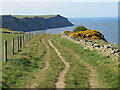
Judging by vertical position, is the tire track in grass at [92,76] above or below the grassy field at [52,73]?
below

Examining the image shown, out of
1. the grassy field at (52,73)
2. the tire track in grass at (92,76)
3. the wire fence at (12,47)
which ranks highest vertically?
the wire fence at (12,47)

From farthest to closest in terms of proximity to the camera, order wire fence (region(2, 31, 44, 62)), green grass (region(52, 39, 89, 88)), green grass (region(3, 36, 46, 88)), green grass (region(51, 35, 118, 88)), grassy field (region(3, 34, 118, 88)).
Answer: wire fence (region(2, 31, 44, 62))
green grass (region(51, 35, 118, 88))
green grass (region(3, 36, 46, 88))
grassy field (region(3, 34, 118, 88))
green grass (region(52, 39, 89, 88))

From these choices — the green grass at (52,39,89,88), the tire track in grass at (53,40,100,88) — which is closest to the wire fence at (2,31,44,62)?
the green grass at (52,39,89,88)

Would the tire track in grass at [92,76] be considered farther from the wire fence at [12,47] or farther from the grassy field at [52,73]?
the wire fence at [12,47]

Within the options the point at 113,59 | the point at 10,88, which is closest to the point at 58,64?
the point at 113,59

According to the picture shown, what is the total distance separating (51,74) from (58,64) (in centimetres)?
439

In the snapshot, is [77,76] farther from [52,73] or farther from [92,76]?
[52,73]

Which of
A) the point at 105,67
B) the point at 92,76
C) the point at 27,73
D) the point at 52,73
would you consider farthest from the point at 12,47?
the point at 92,76

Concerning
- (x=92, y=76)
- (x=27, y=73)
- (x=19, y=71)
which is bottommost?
(x=92, y=76)

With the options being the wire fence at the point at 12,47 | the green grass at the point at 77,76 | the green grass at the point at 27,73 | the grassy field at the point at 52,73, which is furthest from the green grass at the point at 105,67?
the wire fence at the point at 12,47

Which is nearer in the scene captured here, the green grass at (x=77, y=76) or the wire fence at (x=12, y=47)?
the green grass at (x=77, y=76)

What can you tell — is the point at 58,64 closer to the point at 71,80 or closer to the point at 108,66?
the point at 108,66

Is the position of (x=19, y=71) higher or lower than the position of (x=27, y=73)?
higher

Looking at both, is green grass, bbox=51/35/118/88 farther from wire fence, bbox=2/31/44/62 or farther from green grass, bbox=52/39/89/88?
wire fence, bbox=2/31/44/62
